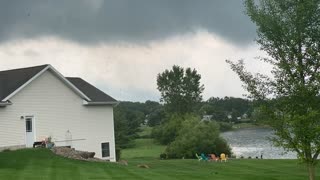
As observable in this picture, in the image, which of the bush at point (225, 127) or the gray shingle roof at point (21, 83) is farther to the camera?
the bush at point (225, 127)

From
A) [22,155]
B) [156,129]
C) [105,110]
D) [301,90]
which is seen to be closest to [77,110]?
[105,110]

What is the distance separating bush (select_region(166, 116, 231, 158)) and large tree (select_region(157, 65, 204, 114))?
29248 millimetres

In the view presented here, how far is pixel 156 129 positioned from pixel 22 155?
62649mm

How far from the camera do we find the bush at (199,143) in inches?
2404

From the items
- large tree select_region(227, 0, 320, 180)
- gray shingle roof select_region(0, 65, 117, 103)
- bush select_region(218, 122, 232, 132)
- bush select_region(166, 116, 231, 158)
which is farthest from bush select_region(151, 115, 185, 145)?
large tree select_region(227, 0, 320, 180)

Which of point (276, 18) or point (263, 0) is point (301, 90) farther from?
point (263, 0)

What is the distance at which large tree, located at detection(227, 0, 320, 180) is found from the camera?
17.0 metres

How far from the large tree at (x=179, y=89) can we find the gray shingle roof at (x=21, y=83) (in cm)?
5370

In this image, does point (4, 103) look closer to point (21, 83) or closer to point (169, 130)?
point (21, 83)

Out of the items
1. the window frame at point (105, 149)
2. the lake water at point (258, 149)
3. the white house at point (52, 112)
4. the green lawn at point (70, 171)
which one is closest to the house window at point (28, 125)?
the white house at point (52, 112)

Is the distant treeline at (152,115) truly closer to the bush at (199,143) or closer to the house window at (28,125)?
the bush at (199,143)

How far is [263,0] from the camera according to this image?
67.5 feet

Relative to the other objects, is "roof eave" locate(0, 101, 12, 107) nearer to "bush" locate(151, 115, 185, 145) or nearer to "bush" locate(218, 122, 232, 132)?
"bush" locate(151, 115, 185, 145)

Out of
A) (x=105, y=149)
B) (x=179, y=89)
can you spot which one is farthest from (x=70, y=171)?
(x=179, y=89)
